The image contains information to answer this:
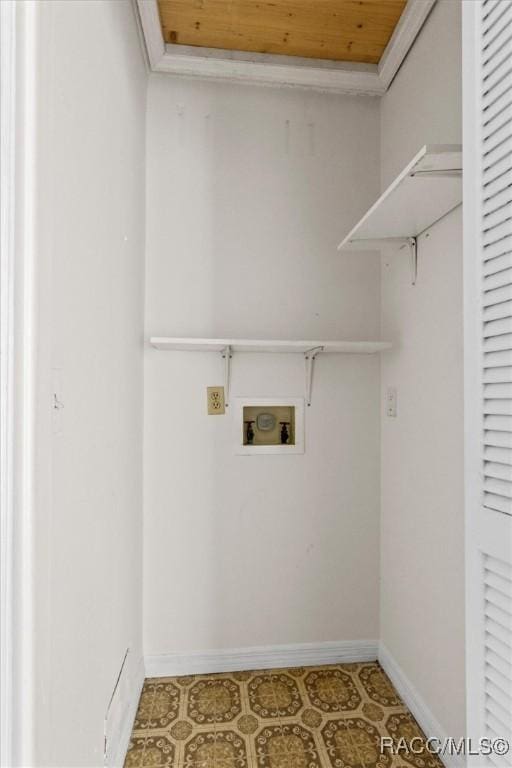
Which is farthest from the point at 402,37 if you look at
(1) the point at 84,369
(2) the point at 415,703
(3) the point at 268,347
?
(2) the point at 415,703

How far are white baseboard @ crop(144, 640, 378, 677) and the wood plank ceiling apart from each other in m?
2.59

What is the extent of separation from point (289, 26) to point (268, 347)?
1.29 metres

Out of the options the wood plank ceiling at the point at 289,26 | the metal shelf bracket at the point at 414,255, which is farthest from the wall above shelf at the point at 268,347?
the wood plank ceiling at the point at 289,26

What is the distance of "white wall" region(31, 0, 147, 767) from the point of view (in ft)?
2.70

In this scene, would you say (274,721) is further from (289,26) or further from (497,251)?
(289,26)

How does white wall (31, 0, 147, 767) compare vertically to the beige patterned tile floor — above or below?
above

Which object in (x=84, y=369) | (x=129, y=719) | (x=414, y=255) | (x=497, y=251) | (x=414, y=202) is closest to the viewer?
(x=497, y=251)

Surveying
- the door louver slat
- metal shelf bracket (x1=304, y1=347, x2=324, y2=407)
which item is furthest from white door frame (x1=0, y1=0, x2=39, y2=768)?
metal shelf bracket (x1=304, y1=347, x2=324, y2=407)

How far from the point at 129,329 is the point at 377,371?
44.6 inches

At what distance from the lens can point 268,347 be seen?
Result: 6.46ft

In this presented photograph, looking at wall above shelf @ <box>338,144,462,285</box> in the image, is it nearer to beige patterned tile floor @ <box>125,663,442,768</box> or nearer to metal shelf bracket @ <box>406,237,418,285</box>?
metal shelf bracket @ <box>406,237,418,285</box>

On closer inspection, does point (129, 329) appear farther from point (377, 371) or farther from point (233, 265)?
point (377, 371)

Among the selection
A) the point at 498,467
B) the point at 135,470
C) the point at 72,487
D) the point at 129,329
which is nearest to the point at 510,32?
the point at 498,467

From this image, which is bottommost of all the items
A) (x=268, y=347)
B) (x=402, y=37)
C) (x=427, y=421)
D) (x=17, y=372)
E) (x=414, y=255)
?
(x=427, y=421)
